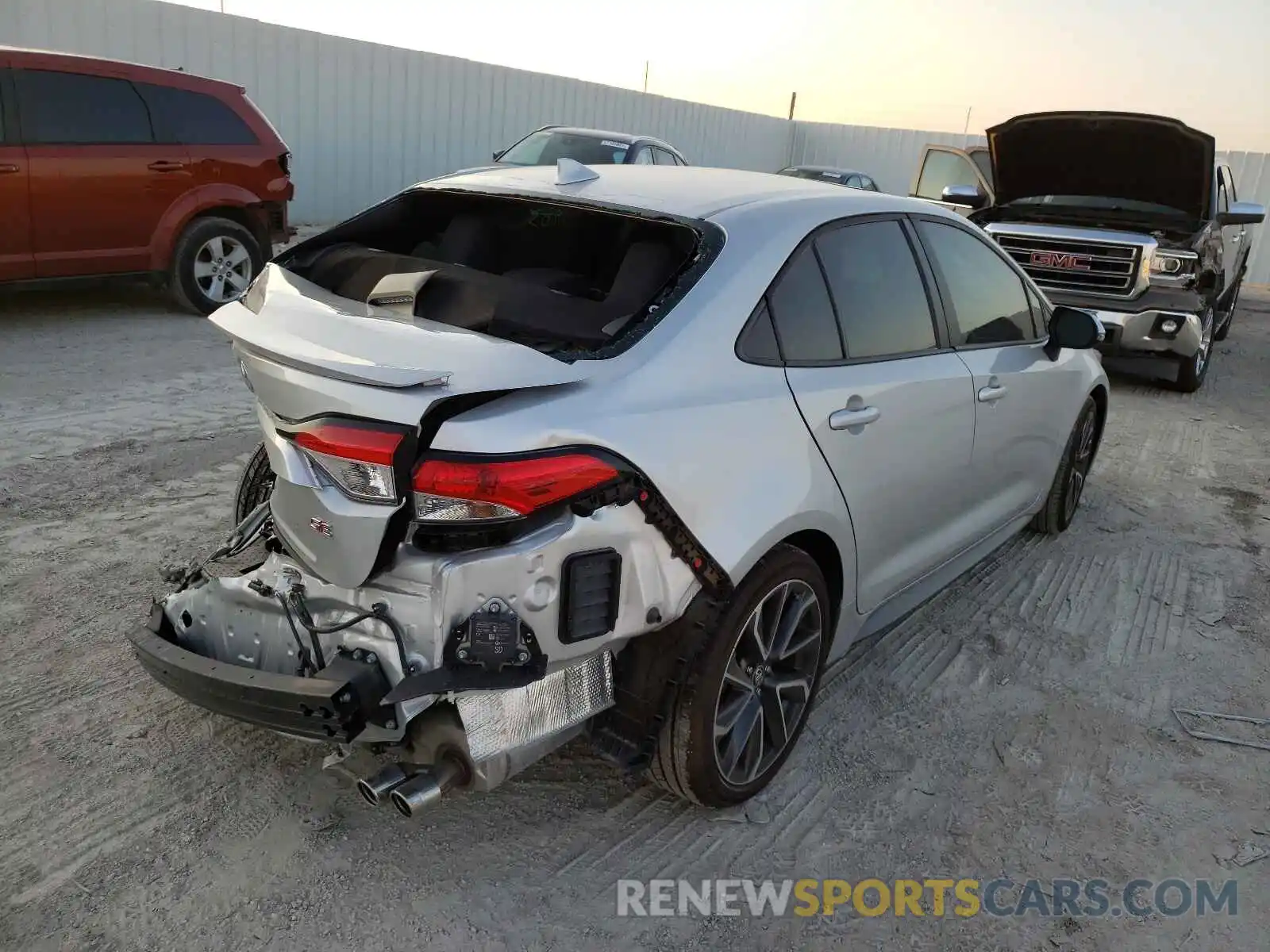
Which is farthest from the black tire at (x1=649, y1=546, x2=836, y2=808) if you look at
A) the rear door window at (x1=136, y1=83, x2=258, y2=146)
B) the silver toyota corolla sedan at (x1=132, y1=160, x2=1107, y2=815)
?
the rear door window at (x1=136, y1=83, x2=258, y2=146)

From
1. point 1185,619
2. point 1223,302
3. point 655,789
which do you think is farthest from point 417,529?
point 1223,302

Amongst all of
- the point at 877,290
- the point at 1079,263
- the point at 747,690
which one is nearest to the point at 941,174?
the point at 1079,263

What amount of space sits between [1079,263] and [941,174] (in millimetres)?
4228

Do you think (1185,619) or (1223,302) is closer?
(1185,619)

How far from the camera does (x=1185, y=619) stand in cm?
441

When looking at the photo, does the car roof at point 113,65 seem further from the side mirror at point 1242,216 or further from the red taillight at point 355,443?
the side mirror at point 1242,216

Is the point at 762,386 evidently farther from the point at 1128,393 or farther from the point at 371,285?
the point at 1128,393

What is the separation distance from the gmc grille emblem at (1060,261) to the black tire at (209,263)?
6878mm

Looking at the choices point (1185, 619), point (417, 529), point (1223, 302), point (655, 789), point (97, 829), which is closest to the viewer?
point (417, 529)

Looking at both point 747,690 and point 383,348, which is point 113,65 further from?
point 747,690

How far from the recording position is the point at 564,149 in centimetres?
1205

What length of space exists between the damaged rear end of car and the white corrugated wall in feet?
40.4

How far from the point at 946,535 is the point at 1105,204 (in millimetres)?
6831

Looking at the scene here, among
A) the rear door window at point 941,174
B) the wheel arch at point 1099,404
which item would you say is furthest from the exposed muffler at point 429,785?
the rear door window at point 941,174
